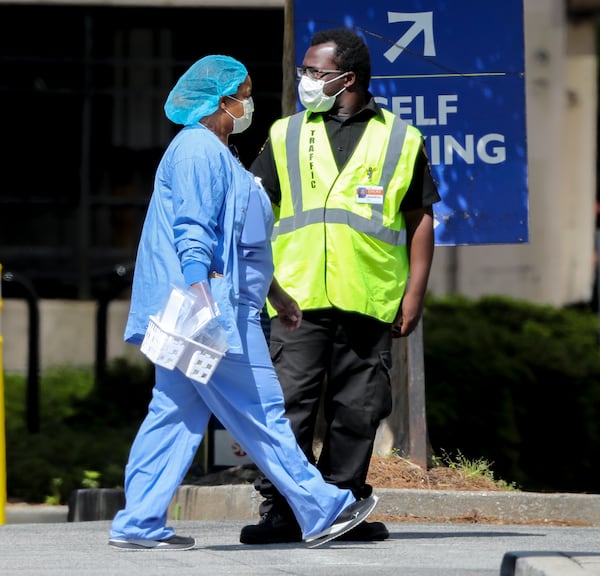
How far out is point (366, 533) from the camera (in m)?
6.73

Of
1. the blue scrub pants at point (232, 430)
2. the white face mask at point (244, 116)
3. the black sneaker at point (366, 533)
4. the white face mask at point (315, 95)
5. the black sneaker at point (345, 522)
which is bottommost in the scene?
the black sneaker at point (366, 533)

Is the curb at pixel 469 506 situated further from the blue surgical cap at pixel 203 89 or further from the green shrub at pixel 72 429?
the green shrub at pixel 72 429

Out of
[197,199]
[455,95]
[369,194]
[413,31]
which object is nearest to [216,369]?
[197,199]

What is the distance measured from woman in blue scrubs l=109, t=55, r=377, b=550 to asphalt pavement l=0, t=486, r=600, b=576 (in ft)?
0.56

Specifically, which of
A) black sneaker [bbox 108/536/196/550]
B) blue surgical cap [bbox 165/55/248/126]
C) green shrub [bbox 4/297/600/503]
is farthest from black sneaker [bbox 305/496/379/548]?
green shrub [bbox 4/297/600/503]

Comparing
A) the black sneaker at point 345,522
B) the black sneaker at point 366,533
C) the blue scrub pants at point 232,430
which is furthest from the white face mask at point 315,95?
the black sneaker at point 366,533

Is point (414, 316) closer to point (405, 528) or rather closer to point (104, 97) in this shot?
point (405, 528)

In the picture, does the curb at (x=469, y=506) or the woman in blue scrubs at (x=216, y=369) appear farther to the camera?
the curb at (x=469, y=506)

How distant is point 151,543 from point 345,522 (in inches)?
28.0

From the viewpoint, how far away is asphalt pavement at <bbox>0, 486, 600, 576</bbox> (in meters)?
5.78

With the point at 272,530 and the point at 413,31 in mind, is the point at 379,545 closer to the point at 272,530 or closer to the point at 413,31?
the point at 272,530

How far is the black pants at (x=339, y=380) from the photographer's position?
6.58m

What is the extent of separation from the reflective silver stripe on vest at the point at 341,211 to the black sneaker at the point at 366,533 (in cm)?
109

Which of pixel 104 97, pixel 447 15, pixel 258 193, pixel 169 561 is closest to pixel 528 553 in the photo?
pixel 169 561
